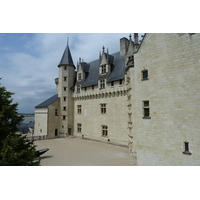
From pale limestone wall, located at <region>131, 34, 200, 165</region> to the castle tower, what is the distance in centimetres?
1663

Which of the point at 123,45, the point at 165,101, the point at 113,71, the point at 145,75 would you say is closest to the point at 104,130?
the point at 113,71

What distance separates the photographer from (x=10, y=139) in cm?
664

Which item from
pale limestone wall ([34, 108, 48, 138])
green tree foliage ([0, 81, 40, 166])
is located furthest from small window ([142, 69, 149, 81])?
pale limestone wall ([34, 108, 48, 138])

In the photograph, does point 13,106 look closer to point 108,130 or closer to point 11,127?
point 11,127

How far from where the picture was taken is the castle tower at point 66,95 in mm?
24688

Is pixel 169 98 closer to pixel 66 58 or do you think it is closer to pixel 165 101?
pixel 165 101

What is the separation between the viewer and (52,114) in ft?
79.3

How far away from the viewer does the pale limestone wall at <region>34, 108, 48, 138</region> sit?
2375 cm

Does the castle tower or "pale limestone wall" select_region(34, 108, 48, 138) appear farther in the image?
the castle tower

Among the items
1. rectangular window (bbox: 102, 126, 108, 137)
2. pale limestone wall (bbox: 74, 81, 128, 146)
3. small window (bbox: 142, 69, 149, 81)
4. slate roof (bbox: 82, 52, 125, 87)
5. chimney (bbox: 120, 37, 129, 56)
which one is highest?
chimney (bbox: 120, 37, 129, 56)

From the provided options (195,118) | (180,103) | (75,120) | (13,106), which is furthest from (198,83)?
(75,120)

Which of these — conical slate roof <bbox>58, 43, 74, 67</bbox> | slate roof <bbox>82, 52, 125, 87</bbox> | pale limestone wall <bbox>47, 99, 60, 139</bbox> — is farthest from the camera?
conical slate roof <bbox>58, 43, 74, 67</bbox>

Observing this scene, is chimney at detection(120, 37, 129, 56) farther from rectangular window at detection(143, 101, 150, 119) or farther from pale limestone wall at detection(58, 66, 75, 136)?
rectangular window at detection(143, 101, 150, 119)

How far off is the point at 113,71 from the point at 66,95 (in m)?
10.3
